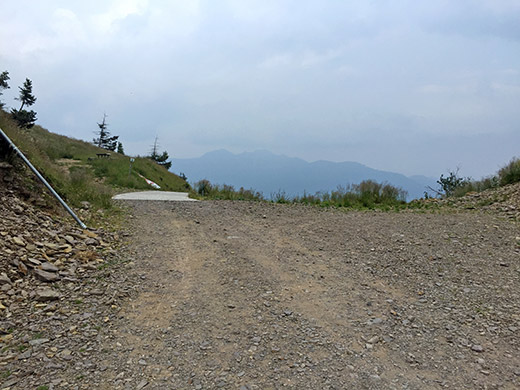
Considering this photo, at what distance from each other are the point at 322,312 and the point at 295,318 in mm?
367

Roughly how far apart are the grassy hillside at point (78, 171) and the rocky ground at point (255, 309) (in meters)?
Result: 2.70

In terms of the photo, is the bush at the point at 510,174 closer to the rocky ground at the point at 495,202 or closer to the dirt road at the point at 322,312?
the rocky ground at the point at 495,202

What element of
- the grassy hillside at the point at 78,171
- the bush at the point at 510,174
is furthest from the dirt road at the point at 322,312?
the bush at the point at 510,174

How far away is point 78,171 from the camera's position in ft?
36.3

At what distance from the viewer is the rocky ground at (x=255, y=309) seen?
2873 millimetres

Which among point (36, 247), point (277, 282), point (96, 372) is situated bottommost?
point (96, 372)

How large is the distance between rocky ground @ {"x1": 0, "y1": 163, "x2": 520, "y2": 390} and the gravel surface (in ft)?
0.05

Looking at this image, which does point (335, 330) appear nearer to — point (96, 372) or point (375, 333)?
point (375, 333)

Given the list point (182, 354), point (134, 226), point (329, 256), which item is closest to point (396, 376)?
point (182, 354)

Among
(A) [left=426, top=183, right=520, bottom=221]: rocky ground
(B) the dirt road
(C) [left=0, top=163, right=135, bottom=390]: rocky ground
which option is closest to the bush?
(A) [left=426, top=183, right=520, bottom=221]: rocky ground

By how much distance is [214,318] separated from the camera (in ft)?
12.4

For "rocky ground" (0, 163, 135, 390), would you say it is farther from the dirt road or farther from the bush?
the bush

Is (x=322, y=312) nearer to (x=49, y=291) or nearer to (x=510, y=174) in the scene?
(x=49, y=291)

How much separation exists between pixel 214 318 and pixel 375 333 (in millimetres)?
1769
